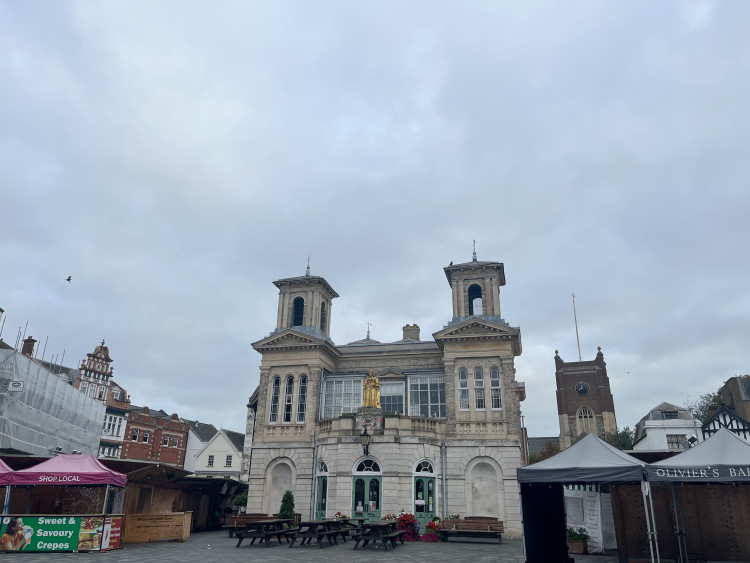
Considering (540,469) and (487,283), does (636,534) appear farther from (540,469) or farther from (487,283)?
Result: (487,283)

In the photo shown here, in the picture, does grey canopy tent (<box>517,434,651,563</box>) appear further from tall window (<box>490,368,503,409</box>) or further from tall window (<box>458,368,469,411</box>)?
tall window (<box>458,368,469,411</box>)

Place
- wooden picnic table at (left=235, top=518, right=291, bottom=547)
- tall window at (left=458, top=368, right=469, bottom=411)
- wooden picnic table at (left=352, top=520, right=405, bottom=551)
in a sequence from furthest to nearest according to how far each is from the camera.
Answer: tall window at (left=458, top=368, right=469, bottom=411)
wooden picnic table at (left=235, top=518, right=291, bottom=547)
wooden picnic table at (left=352, top=520, right=405, bottom=551)

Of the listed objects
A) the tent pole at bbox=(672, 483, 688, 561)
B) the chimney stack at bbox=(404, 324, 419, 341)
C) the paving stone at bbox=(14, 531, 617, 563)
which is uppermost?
the chimney stack at bbox=(404, 324, 419, 341)

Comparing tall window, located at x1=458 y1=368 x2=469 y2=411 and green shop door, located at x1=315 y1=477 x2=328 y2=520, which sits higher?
tall window, located at x1=458 y1=368 x2=469 y2=411

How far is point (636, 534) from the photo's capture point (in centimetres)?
1555

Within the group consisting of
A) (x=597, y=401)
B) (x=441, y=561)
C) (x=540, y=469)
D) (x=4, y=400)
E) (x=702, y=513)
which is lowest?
Answer: (x=441, y=561)

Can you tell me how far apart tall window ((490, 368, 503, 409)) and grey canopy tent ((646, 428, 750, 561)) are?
1571cm

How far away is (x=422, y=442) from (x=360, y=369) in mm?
7674

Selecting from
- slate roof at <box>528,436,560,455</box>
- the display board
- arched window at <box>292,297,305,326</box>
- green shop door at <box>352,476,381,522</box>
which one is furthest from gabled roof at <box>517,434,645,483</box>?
slate roof at <box>528,436,560,455</box>

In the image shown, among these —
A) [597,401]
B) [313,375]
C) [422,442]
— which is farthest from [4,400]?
[597,401]

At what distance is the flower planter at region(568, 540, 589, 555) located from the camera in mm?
19984

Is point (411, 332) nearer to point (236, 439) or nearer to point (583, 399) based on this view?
point (236, 439)

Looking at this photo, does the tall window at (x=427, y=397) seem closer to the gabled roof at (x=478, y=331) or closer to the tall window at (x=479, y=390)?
the tall window at (x=479, y=390)

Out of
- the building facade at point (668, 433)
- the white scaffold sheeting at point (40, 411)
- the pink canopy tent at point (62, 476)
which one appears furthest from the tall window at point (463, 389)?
the white scaffold sheeting at point (40, 411)
